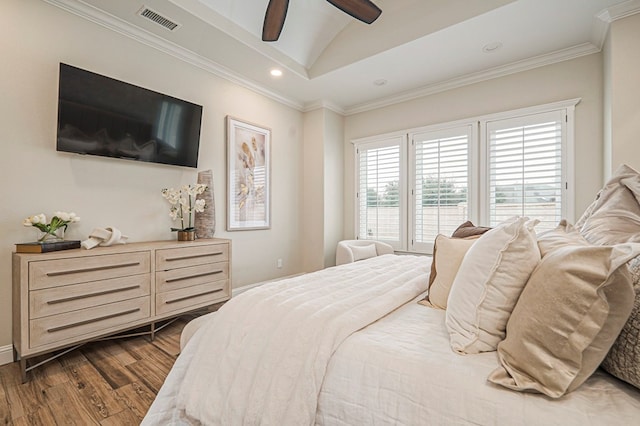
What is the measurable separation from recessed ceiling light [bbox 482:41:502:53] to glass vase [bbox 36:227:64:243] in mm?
4200

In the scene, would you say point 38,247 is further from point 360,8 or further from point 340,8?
point 360,8

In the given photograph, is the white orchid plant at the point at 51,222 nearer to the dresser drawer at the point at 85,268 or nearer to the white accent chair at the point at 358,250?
the dresser drawer at the point at 85,268

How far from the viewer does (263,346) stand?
1181 millimetres

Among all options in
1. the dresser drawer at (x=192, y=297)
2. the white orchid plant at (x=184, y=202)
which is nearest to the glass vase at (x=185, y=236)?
the white orchid plant at (x=184, y=202)

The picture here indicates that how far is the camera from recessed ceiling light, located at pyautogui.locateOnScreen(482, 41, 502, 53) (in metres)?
3.04

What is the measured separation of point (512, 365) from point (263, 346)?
0.83 metres

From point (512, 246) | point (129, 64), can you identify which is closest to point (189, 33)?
point (129, 64)

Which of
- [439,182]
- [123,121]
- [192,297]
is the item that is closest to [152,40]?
[123,121]

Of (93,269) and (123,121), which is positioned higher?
(123,121)

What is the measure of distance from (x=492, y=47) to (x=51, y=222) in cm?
424

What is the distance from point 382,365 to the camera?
3.17 feet

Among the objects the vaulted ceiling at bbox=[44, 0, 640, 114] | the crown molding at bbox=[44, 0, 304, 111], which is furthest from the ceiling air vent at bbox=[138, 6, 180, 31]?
the crown molding at bbox=[44, 0, 304, 111]

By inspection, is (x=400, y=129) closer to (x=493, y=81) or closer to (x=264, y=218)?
(x=493, y=81)

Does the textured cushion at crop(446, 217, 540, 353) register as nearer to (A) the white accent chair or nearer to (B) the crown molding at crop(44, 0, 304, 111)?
(A) the white accent chair
